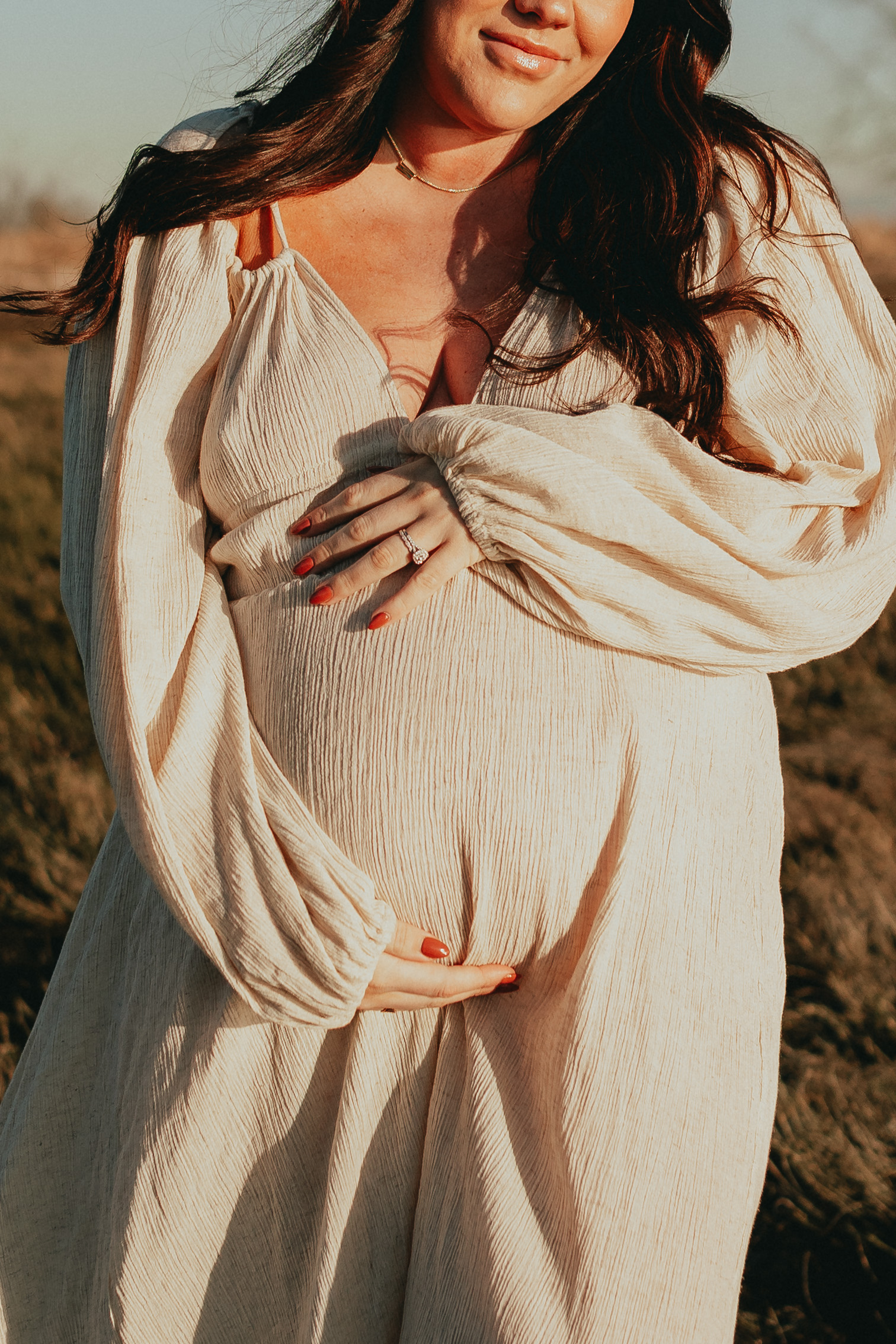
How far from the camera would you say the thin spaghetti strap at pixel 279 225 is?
5.48 feet

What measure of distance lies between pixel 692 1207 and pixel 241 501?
1.05 m

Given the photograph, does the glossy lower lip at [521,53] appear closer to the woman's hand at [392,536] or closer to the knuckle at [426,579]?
the woman's hand at [392,536]

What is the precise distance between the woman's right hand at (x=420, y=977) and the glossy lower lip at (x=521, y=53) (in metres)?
1.17

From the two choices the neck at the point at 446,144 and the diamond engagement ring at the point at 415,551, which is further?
the neck at the point at 446,144

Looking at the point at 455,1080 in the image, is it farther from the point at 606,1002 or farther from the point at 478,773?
the point at 478,773

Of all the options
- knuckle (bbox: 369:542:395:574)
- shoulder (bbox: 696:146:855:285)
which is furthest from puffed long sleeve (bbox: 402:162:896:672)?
knuckle (bbox: 369:542:395:574)

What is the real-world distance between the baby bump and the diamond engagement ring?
55 mm

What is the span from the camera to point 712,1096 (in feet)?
4.70

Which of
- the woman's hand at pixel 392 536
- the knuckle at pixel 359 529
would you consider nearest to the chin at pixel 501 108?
the woman's hand at pixel 392 536

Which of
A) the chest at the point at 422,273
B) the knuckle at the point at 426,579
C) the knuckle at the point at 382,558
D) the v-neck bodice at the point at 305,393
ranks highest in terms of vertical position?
the chest at the point at 422,273

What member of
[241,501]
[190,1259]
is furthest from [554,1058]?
[241,501]

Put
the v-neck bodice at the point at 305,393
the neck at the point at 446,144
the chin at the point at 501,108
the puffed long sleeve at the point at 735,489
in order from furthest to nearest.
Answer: the neck at the point at 446,144
the chin at the point at 501,108
the v-neck bodice at the point at 305,393
the puffed long sleeve at the point at 735,489

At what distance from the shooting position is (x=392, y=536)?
56.3 inches

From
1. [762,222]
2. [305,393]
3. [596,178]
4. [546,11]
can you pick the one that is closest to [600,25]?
[546,11]
